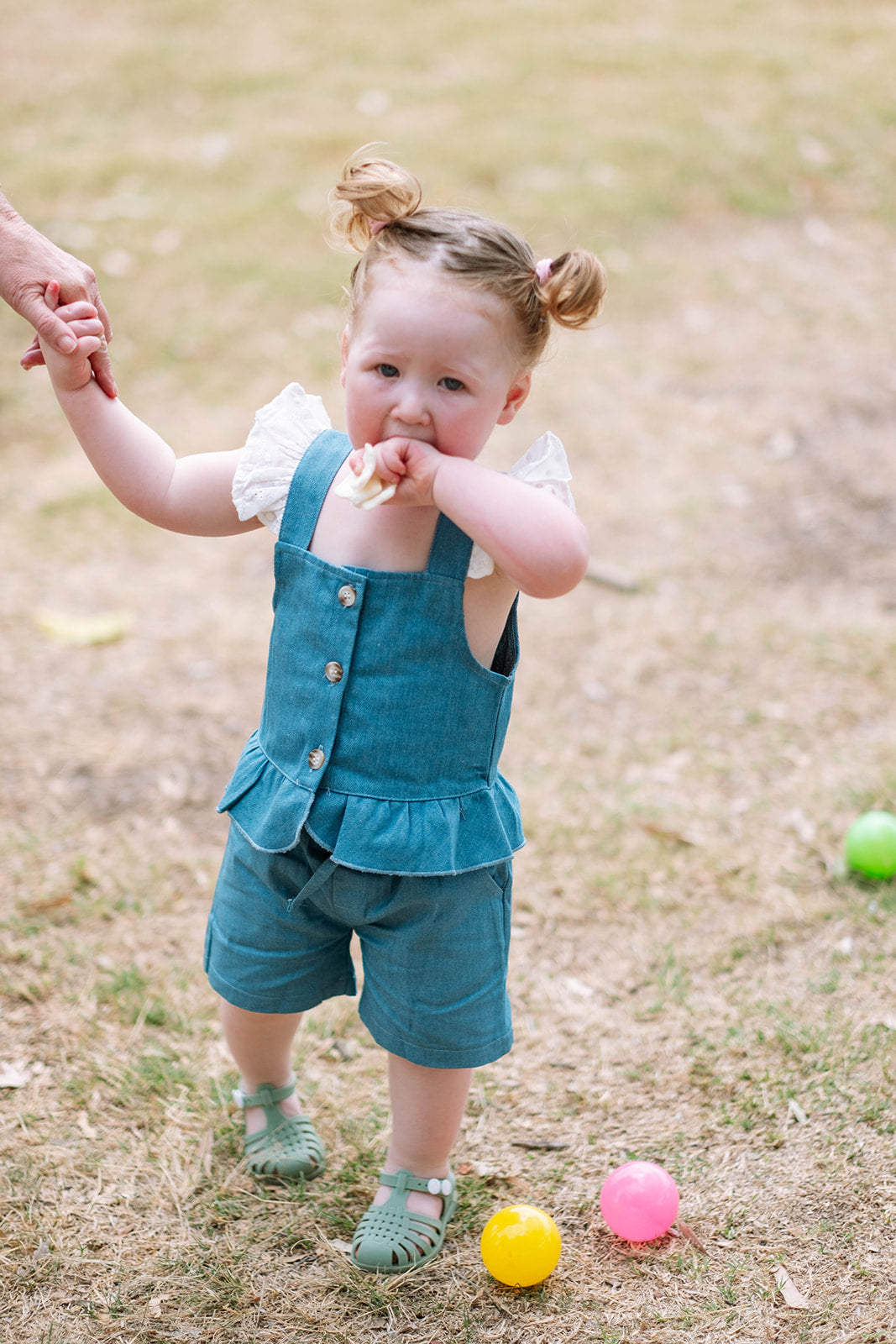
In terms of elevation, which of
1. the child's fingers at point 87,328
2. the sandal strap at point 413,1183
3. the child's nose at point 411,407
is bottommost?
the sandal strap at point 413,1183

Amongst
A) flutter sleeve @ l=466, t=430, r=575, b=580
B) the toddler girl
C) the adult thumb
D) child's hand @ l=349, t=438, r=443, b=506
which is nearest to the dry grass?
the toddler girl

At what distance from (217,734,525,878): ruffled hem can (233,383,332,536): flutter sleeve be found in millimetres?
415

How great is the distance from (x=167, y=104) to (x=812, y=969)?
784 cm

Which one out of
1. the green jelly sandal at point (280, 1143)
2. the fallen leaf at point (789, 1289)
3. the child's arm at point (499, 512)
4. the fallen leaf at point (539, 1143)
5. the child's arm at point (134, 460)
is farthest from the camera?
the fallen leaf at point (539, 1143)

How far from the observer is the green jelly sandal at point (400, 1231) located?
205 cm

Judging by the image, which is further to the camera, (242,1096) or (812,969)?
(812,969)

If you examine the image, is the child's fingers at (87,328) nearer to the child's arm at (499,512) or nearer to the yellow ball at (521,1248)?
the child's arm at (499,512)

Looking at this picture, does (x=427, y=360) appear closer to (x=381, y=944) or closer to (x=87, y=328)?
(x=87, y=328)

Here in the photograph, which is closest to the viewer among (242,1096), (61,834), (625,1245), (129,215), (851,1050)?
(625,1245)

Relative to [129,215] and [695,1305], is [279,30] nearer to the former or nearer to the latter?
[129,215]

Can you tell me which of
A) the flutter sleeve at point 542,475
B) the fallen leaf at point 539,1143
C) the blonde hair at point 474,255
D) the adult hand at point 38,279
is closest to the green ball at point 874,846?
the fallen leaf at point 539,1143

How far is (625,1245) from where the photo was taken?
83.5 inches

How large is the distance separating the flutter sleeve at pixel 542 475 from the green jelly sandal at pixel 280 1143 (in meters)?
1.16

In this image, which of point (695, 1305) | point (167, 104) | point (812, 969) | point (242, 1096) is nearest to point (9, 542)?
point (242, 1096)
